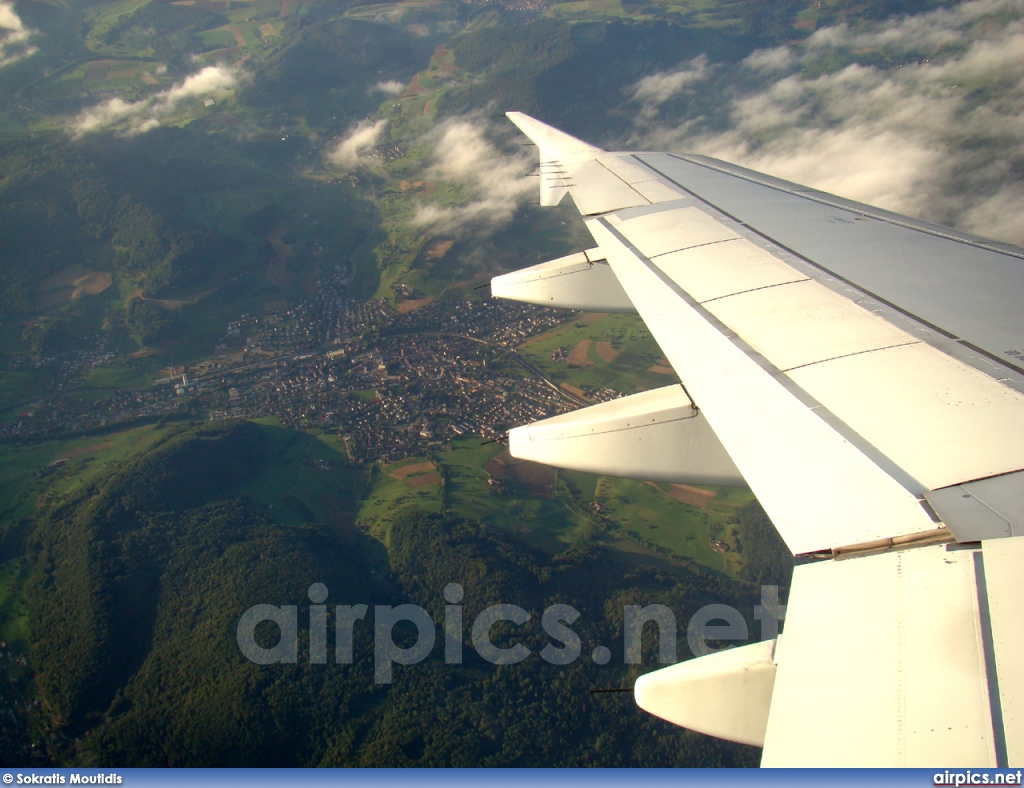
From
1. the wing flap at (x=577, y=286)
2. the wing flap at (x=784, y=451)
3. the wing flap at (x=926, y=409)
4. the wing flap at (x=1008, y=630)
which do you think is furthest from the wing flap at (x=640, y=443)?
the wing flap at (x=577, y=286)

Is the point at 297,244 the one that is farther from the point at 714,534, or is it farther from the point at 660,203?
the point at 660,203

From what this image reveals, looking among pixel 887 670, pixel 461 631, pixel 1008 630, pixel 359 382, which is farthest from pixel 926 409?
pixel 359 382

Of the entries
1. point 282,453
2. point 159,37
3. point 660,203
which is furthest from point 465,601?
point 159,37

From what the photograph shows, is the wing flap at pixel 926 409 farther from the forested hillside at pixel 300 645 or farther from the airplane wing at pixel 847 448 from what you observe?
the forested hillside at pixel 300 645

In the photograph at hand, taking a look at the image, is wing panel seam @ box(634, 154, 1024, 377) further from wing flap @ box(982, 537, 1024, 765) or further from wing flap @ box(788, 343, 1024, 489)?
wing flap @ box(982, 537, 1024, 765)

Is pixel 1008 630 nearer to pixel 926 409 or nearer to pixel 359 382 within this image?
pixel 926 409

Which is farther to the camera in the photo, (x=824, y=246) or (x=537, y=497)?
(x=537, y=497)
